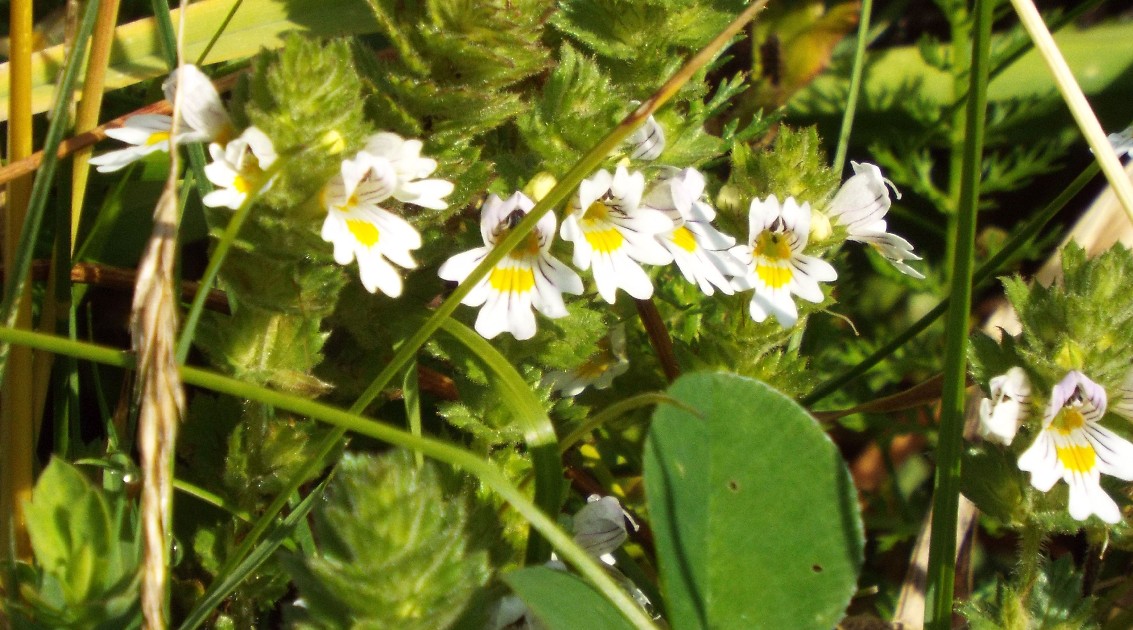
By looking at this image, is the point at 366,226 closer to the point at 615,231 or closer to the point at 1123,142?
the point at 615,231

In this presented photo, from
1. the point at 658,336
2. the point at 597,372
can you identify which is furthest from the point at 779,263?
the point at 597,372

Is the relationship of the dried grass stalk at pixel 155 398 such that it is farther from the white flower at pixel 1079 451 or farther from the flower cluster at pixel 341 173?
the white flower at pixel 1079 451

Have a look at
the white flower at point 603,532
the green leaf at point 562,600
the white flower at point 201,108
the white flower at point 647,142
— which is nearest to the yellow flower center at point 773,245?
the white flower at point 647,142

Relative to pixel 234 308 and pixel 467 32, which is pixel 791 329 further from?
pixel 234 308

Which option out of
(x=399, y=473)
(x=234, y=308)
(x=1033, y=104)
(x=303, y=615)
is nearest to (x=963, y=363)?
(x=399, y=473)

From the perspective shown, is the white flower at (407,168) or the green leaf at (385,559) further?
the white flower at (407,168)

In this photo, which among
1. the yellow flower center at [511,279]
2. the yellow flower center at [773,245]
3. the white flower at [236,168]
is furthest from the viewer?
the yellow flower center at [773,245]
